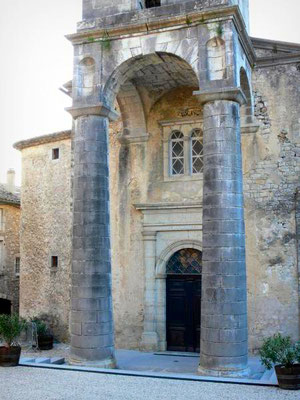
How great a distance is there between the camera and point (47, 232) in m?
18.2

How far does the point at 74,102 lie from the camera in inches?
484

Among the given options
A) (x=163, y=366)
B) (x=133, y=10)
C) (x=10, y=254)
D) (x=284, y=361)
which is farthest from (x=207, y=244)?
(x=10, y=254)

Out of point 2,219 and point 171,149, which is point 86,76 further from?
point 2,219

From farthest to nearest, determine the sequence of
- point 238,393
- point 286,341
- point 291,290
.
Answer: point 291,290, point 286,341, point 238,393

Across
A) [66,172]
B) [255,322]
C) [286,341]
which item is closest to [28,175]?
[66,172]

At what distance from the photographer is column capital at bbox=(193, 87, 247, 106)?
11.0 meters

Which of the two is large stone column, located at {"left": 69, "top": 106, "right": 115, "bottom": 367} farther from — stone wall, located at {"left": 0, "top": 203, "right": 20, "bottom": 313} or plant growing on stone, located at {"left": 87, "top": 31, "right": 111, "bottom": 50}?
stone wall, located at {"left": 0, "top": 203, "right": 20, "bottom": 313}

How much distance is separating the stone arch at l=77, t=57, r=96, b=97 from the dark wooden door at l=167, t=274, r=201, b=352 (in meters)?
5.64

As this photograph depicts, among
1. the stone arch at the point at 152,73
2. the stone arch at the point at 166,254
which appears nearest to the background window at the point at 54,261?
the stone arch at the point at 166,254

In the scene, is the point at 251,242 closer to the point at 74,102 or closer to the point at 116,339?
the point at 116,339

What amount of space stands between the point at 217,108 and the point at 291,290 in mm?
5181

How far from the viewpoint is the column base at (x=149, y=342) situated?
Answer: 14414mm

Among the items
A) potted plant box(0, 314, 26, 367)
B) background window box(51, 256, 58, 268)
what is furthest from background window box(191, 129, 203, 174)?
potted plant box(0, 314, 26, 367)

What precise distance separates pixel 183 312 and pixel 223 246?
4.37 m
